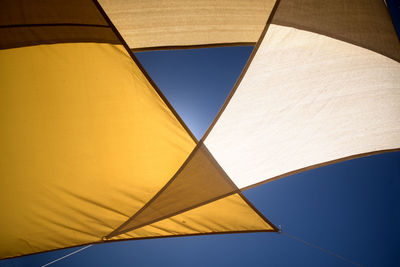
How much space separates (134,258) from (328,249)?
342 cm

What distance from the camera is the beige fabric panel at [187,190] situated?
157 cm

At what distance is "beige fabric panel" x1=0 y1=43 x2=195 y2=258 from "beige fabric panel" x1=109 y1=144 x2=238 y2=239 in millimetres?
52

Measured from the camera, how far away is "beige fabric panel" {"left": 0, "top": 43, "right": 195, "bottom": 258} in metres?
1.36

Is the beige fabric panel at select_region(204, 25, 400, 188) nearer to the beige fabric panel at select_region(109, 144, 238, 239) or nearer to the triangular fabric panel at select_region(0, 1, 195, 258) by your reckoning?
the beige fabric panel at select_region(109, 144, 238, 239)

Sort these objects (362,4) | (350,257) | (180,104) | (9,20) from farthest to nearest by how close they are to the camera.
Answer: (350,257) → (180,104) → (362,4) → (9,20)

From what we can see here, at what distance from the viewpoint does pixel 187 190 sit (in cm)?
157

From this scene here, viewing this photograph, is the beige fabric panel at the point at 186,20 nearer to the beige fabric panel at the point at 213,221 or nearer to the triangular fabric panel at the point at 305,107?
the triangular fabric panel at the point at 305,107

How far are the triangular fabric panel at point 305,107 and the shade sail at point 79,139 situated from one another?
0.25 m

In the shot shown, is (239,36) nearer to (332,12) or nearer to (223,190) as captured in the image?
(332,12)

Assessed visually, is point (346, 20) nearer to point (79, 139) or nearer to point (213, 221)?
point (213, 221)

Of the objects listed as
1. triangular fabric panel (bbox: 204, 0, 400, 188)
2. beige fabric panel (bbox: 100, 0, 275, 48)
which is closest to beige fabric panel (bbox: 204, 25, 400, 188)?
triangular fabric panel (bbox: 204, 0, 400, 188)

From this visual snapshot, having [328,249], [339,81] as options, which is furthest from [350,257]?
[339,81]

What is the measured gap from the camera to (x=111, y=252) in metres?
4.20

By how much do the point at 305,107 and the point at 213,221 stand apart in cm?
104
